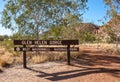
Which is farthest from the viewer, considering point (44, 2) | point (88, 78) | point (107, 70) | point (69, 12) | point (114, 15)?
point (114, 15)

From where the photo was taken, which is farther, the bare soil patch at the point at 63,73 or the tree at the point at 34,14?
the tree at the point at 34,14

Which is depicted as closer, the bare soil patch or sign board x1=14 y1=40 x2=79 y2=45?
the bare soil patch

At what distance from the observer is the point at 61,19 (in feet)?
73.9

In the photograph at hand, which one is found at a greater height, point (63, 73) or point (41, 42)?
point (41, 42)

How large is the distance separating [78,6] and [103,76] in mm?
11932

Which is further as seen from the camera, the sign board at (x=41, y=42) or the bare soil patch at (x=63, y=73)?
the sign board at (x=41, y=42)

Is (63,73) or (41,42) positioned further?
(41,42)

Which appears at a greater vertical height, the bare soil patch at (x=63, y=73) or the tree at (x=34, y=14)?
the tree at (x=34, y=14)

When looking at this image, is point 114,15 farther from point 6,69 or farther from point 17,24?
point 6,69

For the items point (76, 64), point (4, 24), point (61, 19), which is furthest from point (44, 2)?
point (76, 64)

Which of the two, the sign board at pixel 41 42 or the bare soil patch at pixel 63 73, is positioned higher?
the sign board at pixel 41 42

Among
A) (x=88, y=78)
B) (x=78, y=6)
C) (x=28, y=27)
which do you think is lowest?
(x=88, y=78)

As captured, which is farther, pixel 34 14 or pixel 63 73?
pixel 34 14

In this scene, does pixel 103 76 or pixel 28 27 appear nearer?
pixel 103 76
